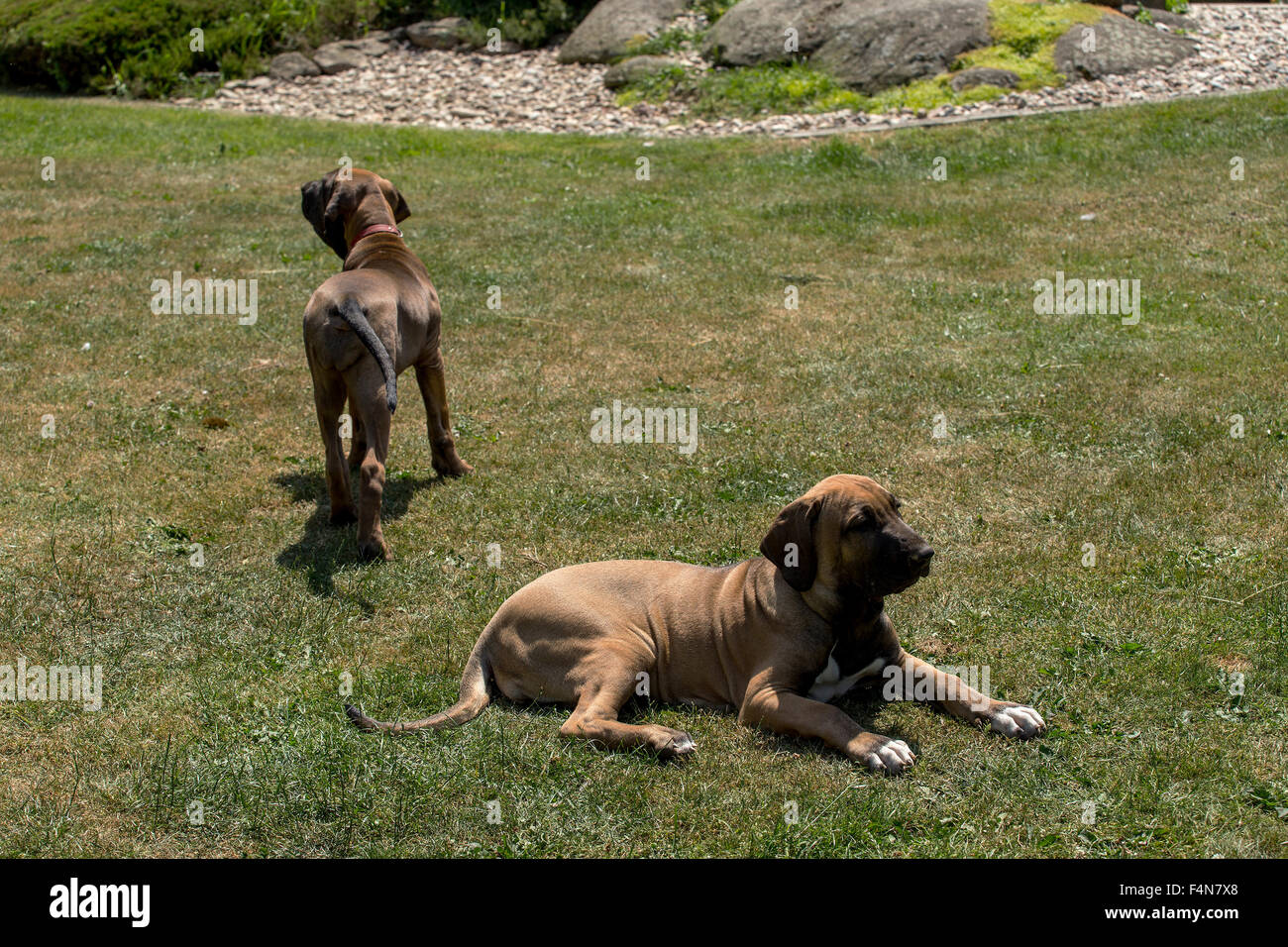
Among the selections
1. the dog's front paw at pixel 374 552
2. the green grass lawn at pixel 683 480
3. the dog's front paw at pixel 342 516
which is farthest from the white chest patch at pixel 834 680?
the dog's front paw at pixel 342 516

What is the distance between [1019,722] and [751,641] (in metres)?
1.15

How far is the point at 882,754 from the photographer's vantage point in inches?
195

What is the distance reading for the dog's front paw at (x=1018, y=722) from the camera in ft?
16.9

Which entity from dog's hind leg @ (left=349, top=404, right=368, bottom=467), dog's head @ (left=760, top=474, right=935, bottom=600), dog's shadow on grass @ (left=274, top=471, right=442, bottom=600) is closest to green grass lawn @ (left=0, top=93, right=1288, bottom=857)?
dog's shadow on grass @ (left=274, top=471, right=442, bottom=600)

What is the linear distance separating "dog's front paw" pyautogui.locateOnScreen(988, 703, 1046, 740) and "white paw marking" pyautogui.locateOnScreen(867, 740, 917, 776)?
1.50ft

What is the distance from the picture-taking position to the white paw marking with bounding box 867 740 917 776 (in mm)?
4910

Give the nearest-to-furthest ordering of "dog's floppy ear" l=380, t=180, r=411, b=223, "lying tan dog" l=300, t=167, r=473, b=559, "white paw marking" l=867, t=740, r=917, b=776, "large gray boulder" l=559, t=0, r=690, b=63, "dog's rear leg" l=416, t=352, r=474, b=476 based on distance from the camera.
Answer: "white paw marking" l=867, t=740, r=917, b=776 < "lying tan dog" l=300, t=167, r=473, b=559 < "dog's rear leg" l=416, t=352, r=474, b=476 < "dog's floppy ear" l=380, t=180, r=411, b=223 < "large gray boulder" l=559, t=0, r=690, b=63

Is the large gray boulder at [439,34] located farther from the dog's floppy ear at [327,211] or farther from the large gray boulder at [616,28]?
the dog's floppy ear at [327,211]

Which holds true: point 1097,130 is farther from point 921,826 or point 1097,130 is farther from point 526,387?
point 921,826

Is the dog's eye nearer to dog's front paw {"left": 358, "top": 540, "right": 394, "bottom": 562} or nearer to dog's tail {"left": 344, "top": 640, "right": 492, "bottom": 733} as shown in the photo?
dog's tail {"left": 344, "top": 640, "right": 492, "bottom": 733}

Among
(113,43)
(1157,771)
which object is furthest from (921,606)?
(113,43)

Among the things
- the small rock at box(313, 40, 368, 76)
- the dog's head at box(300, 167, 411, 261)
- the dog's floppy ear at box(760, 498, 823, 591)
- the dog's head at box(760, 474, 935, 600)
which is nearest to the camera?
the dog's head at box(760, 474, 935, 600)

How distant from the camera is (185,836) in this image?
467cm

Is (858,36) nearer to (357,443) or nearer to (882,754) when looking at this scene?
(357,443)
